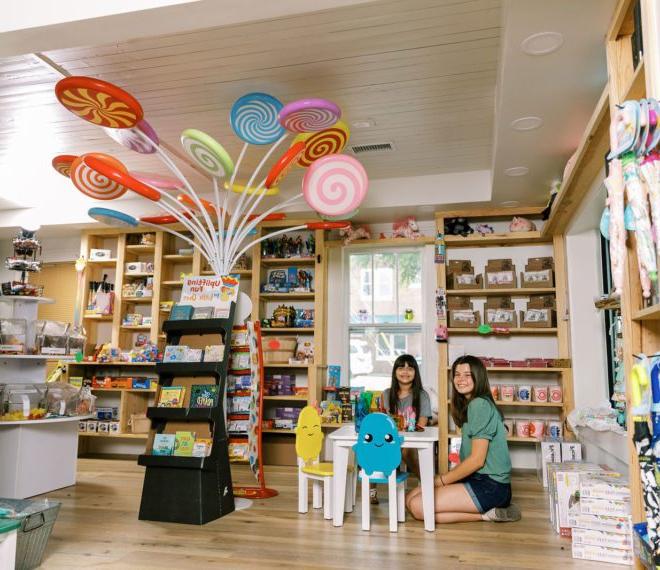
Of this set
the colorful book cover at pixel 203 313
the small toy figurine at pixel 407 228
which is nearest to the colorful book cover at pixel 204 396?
the colorful book cover at pixel 203 313

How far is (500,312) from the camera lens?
573cm

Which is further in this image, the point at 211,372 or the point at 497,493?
the point at 211,372

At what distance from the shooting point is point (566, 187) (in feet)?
13.9

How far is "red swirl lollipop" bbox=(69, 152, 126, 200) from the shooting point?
3.93m

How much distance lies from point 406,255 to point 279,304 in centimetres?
159

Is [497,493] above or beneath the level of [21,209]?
beneath

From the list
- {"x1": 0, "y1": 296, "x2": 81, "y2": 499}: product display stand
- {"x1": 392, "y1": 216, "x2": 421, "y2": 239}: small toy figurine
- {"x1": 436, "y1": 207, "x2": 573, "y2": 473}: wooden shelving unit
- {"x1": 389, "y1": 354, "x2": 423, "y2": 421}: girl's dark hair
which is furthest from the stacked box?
{"x1": 0, "y1": 296, "x2": 81, "y2": 499}: product display stand

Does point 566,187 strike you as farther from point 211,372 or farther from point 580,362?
point 211,372

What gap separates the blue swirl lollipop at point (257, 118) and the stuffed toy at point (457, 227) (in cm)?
264

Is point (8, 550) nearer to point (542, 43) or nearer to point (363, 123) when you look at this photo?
point (542, 43)

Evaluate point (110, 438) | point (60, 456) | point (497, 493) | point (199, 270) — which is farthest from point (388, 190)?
point (110, 438)

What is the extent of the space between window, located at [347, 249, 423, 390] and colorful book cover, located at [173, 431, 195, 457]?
9.30 ft

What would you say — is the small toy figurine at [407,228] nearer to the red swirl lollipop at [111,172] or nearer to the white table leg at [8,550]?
the red swirl lollipop at [111,172]

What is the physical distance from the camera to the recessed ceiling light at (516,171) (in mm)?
4863
